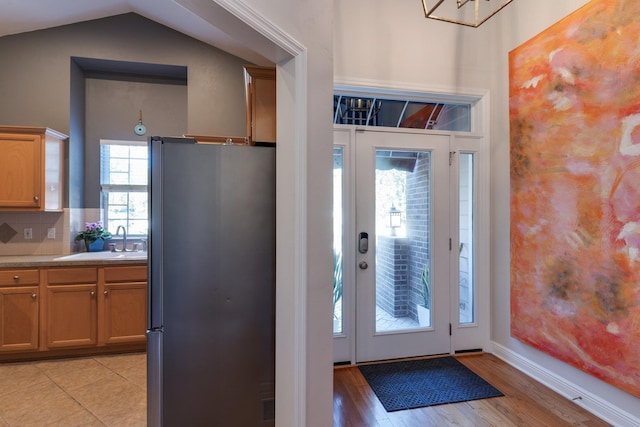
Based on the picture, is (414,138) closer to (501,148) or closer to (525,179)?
(501,148)

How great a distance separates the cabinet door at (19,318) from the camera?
288cm

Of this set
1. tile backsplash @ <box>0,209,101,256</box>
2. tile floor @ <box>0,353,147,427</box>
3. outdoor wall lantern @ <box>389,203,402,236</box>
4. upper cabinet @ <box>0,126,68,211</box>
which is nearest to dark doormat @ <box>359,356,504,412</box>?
outdoor wall lantern @ <box>389,203,402,236</box>

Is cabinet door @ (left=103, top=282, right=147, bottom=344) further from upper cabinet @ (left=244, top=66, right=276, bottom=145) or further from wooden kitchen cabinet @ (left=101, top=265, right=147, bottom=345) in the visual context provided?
upper cabinet @ (left=244, top=66, right=276, bottom=145)

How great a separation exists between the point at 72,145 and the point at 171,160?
8.49ft

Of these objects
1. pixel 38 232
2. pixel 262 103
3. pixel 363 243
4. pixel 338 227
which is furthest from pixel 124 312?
pixel 262 103

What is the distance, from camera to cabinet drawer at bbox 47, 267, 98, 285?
2.95 m

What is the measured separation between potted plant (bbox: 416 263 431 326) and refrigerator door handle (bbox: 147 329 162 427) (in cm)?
213

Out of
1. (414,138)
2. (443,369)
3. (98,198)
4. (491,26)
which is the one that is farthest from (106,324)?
(491,26)

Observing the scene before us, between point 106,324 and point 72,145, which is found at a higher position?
point 72,145

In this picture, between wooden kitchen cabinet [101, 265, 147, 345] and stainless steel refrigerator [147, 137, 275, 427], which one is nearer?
stainless steel refrigerator [147, 137, 275, 427]

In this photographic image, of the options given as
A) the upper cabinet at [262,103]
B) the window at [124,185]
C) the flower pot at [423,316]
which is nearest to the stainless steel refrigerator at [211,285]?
the upper cabinet at [262,103]

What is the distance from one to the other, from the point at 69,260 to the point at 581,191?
4.15 metres

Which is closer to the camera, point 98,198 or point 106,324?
point 106,324

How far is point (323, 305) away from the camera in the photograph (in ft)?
5.28
